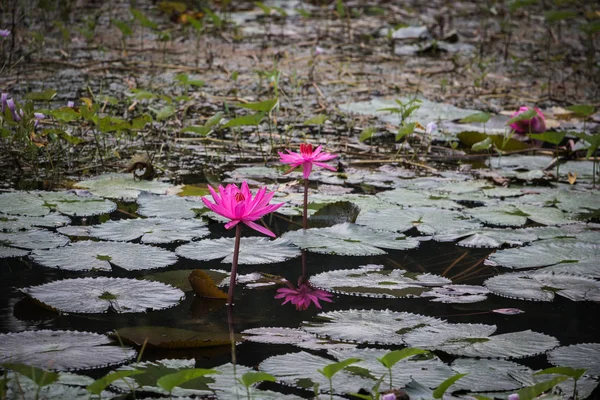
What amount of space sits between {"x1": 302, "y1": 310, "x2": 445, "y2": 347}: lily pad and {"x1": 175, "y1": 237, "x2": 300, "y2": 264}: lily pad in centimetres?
37

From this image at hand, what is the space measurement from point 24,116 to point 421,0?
5492 millimetres

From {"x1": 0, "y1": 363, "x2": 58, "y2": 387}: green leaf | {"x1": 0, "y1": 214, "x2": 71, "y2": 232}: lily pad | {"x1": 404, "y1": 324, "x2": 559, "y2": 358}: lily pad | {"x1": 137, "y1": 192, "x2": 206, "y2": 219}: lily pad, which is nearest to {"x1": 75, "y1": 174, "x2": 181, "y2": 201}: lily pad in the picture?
{"x1": 137, "y1": 192, "x2": 206, "y2": 219}: lily pad

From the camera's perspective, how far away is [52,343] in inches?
51.9

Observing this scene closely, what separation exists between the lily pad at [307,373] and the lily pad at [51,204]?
1079 mm

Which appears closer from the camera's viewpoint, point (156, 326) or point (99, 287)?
point (156, 326)

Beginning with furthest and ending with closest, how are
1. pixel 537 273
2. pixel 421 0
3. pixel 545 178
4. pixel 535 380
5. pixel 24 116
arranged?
pixel 421 0
pixel 545 178
pixel 24 116
pixel 537 273
pixel 535 380

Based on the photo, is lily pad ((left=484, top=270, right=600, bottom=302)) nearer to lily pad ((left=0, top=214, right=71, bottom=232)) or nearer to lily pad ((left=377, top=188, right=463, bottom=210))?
lily pad ((left=377, top=188, right=463, bottom=210))

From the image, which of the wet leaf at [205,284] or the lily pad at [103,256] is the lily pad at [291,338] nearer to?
the wet leaf at [205,284]

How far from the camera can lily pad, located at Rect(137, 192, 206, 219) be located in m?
2.23

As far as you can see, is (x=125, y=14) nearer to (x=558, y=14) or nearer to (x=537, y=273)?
(x=558, y=14)

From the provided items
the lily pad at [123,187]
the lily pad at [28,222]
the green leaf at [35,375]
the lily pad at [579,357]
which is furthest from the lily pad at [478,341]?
the lily pad at [123,187]

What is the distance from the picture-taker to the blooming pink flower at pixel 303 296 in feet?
5.35

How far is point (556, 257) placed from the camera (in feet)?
6.42

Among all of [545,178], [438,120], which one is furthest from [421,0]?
[545,178]
